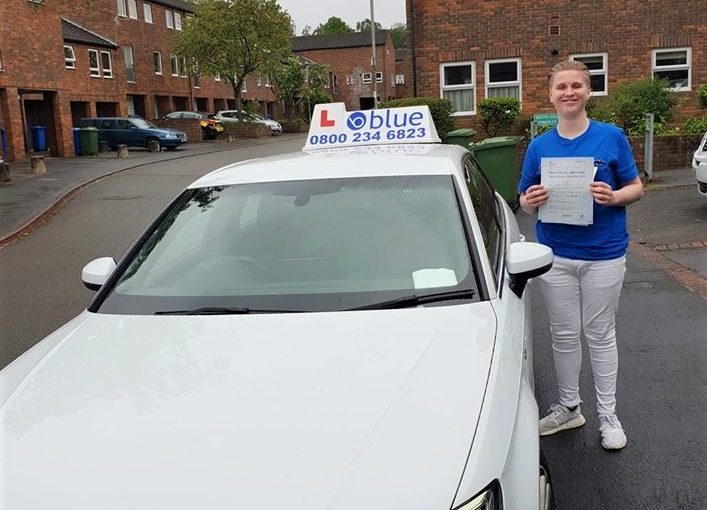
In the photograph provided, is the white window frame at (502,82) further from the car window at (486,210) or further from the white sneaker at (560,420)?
the white sneaker at (560,420)

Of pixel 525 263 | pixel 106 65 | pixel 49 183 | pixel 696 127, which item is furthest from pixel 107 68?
pixel 525 263

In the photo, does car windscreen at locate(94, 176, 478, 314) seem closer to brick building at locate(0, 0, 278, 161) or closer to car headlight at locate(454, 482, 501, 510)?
car headlight at locate(454, 482, 501, 510)

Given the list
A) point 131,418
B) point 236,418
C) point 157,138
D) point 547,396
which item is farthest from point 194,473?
point 157,138

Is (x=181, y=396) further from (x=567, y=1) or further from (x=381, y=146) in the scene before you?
(x=567, y=1)

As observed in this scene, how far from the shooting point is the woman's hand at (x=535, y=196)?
11.3 feet

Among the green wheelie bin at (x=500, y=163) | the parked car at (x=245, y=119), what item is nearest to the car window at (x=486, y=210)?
the green wheelie bin at (x=500, y=163)

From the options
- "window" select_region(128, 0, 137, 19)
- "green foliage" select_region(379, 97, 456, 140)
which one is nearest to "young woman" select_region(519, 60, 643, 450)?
"green foliage" select_region(379, 97, 456, 140)

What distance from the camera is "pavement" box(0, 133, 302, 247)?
40.9 ft

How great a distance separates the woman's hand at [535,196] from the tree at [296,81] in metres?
50.8

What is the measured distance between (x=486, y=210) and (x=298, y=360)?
71.3 inches

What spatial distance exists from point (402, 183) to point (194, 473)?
6.32 ft

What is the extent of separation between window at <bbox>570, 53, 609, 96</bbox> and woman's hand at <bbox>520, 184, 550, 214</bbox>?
54.2ft

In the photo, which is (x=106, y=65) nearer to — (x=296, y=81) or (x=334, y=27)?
(x=296, y=81)

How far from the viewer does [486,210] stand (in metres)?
3.82
